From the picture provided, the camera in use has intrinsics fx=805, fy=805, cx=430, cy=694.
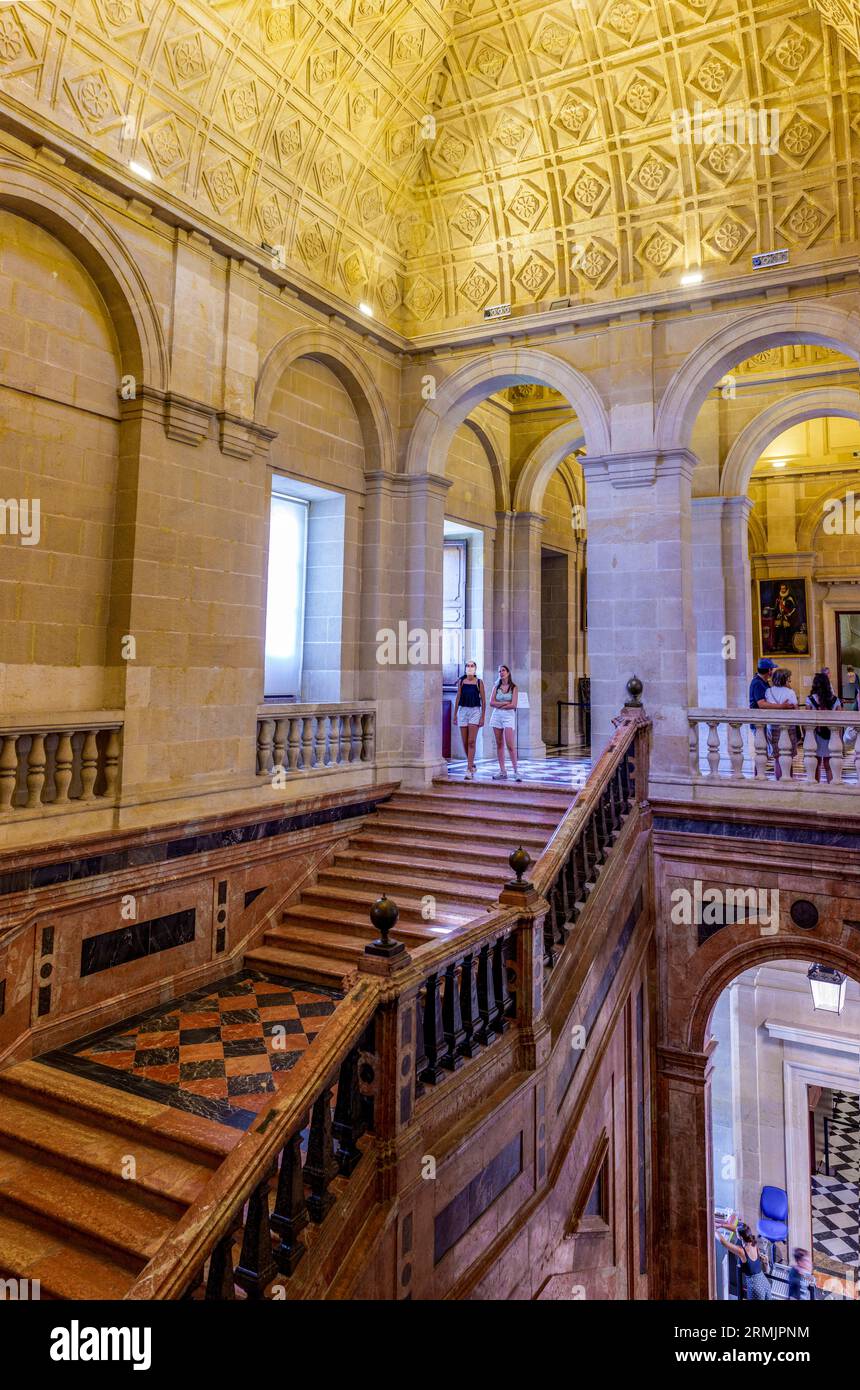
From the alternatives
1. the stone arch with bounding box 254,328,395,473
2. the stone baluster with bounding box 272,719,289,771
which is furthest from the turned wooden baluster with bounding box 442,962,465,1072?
the stone arch with bounding box 254,328,395,473

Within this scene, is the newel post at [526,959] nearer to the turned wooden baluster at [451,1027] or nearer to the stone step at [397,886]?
the turned wooden baluster at [451,1027]

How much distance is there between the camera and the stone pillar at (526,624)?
1311 centimetres

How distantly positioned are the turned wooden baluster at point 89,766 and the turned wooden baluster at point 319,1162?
3.69m

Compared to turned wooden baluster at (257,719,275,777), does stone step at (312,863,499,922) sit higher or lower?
lower

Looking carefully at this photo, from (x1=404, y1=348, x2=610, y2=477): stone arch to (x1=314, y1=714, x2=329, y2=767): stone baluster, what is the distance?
11.2 ft

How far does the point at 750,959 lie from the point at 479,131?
9.66m

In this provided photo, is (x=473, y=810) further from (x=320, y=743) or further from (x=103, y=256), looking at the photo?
(x=103, y=256)

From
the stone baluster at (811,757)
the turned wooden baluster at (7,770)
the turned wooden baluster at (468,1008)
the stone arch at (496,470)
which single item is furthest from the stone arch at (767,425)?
the turned wooden baluster at (7,770)

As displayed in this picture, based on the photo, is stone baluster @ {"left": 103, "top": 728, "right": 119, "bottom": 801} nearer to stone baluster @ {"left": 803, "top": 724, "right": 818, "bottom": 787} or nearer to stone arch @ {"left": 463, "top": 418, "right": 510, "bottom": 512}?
stone baluster @ {"left": 803, "top": 724, "right": 818, "bottom": 787}

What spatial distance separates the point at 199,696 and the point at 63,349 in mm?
3021

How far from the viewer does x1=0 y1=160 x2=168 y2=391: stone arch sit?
595 centimetres
